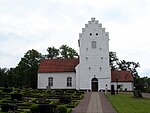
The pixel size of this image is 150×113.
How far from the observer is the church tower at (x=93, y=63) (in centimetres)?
5412

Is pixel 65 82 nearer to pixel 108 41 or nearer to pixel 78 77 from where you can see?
pixel 78 77

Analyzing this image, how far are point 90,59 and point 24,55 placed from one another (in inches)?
812

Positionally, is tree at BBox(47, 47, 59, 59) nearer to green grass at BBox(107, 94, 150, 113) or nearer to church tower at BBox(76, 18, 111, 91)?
church tower at BBox(76, 18, 111, 91)

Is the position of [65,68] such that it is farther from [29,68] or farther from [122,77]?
[29,68]

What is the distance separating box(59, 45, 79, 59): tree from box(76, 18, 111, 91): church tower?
1698cm

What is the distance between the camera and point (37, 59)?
230 ft

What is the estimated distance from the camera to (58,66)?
57312mm

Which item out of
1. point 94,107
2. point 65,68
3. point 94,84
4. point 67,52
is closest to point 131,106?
point 94,107

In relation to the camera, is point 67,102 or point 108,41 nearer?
point 67,102

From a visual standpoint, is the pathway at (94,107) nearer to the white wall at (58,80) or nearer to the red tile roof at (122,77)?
the white wall at (58,80)

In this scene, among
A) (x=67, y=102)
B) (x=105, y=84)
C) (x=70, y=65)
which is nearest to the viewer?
(x=67, y=102)

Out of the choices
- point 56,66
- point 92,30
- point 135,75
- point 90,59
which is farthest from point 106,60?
point 135,75

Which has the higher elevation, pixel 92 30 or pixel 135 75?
pixel 92 30

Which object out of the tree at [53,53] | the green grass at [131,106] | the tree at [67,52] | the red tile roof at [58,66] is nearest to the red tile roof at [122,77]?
the red tile roof at [58,66]
